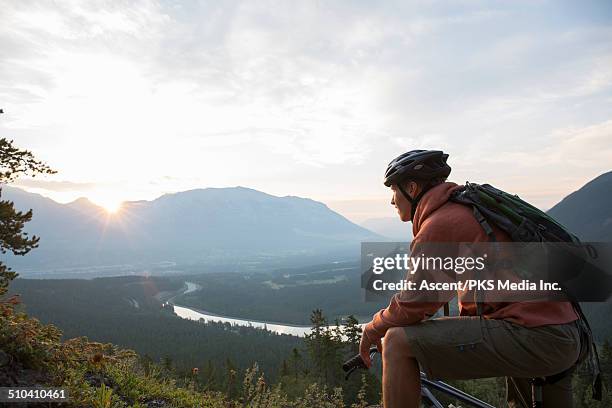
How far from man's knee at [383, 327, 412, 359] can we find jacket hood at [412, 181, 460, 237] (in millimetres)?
863

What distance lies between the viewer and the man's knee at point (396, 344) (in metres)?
2.94

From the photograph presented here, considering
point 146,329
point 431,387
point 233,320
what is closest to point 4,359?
point 431,387

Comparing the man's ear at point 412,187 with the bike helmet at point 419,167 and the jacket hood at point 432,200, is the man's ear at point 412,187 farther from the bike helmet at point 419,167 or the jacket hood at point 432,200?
the jacket hood at point 432,200

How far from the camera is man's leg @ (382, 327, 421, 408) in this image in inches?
114

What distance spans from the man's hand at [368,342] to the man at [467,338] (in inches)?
3.1

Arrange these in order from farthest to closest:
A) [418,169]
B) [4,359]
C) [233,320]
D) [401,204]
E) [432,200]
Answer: [233,320] < [4,359] < [401,204] < [418,169] < [432,200]

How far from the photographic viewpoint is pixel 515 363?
9.40 ft

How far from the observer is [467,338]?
2.90 metres

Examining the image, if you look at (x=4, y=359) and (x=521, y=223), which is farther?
(x=4, y=359)

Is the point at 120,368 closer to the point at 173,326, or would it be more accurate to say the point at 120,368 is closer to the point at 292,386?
the point at 292,386

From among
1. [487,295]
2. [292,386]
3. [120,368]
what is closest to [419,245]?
[487,295]

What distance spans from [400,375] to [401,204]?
4.95ft

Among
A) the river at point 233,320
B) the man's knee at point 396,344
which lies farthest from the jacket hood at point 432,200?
the river at point 233,320

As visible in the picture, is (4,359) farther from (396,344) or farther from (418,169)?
(418,169)
